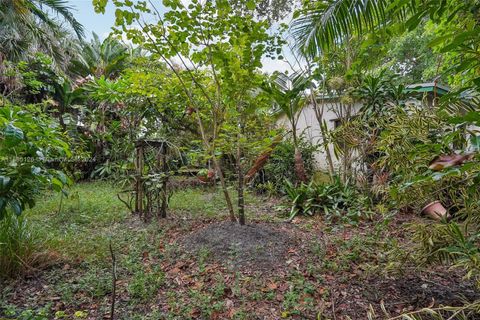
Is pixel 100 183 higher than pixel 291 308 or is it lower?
higher

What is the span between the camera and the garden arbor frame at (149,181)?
459 cm

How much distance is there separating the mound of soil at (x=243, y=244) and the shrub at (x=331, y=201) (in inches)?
41.7

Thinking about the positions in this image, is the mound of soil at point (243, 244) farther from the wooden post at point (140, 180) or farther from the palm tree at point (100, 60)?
the palm tree at point (100, 60)

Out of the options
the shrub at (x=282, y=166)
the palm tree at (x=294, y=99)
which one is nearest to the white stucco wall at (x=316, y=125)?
the shrub at (x=282, y=166)

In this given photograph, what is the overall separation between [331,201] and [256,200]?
193cm

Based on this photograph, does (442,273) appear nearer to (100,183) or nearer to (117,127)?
(117,127)

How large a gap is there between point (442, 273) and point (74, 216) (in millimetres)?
5108

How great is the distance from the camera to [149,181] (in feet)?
15.1

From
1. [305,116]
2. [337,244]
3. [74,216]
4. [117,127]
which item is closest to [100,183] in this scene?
[117,127]

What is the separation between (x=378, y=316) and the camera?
222cm

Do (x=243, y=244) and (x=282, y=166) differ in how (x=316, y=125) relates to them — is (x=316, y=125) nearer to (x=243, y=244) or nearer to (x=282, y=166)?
(x=282, y=166)

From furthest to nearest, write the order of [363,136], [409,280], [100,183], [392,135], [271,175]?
[100,183], [271,175], [363,136], [392,135], [409,280]

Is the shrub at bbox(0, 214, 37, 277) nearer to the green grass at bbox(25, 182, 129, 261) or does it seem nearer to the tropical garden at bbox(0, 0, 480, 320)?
the tropical garden at bbox(0, 0, 480, 320)

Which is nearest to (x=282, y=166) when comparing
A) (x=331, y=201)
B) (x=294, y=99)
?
(x=294, y=99)
